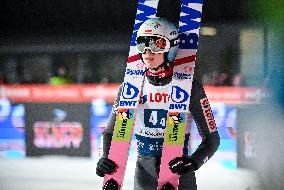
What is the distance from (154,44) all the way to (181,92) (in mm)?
241

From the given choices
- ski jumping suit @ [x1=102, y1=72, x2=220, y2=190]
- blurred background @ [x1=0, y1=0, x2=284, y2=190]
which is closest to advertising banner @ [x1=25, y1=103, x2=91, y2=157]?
blurred background @ [x1=0, y1=0, x2=284, y2=190]

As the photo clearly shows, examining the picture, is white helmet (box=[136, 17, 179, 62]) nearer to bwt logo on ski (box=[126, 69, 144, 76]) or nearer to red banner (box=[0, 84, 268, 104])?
bwt logo on ski (box=[126, 69, 144, 76])

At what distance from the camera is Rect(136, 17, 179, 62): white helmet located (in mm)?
2211

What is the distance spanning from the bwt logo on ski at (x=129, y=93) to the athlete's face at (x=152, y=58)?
12cm

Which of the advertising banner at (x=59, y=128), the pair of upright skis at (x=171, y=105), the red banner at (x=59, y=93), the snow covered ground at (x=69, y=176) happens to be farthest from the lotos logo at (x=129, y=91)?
the advertising banner at (x=59, y=128)

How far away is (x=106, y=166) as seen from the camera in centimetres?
220

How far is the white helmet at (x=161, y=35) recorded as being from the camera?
2.21m

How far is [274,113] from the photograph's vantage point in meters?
3.43

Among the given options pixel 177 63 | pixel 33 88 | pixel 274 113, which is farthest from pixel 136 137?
pixel 33 88

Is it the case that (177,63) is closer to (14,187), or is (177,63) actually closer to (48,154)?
(14,187)

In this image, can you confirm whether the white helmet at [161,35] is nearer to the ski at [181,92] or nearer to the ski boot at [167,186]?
the ski at [181,92]

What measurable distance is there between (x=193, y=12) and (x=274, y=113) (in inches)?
55.4

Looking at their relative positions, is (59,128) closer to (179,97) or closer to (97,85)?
(97,85)

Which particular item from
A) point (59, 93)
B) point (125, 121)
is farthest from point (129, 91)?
point (59, 93)
